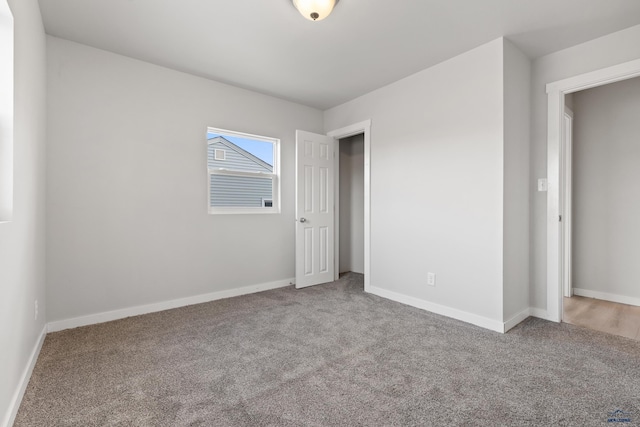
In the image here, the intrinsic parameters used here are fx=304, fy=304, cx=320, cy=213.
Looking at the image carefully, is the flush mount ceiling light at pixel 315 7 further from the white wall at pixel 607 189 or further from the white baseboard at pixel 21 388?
the white wall at pixel 607 189

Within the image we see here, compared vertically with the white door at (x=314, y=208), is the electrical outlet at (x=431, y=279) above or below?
below

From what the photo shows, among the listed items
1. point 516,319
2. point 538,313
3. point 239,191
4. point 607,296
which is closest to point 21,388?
point 239,191

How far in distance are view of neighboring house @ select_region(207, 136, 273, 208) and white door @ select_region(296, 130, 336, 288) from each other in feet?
1.48

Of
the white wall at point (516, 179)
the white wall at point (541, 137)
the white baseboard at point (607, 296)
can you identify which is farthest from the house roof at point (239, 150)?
the white baseboard at point (607, 296)

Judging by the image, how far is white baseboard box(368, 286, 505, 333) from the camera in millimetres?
2660

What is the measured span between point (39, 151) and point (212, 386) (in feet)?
7.17

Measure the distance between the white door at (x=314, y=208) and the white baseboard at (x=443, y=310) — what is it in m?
0.83

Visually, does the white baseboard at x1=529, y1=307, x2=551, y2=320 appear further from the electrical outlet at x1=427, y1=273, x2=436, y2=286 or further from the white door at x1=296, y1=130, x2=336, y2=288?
the white door at x1=296, y1=130, x2=336, y2=288

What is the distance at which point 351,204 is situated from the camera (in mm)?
5074


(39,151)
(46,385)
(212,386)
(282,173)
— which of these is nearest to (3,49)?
(39,151)

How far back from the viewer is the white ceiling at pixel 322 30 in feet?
7.27

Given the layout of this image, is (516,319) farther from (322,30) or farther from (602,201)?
(322,30)

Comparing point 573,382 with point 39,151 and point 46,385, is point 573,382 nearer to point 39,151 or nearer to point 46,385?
point 46,385

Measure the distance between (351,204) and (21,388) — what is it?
13.7ft
